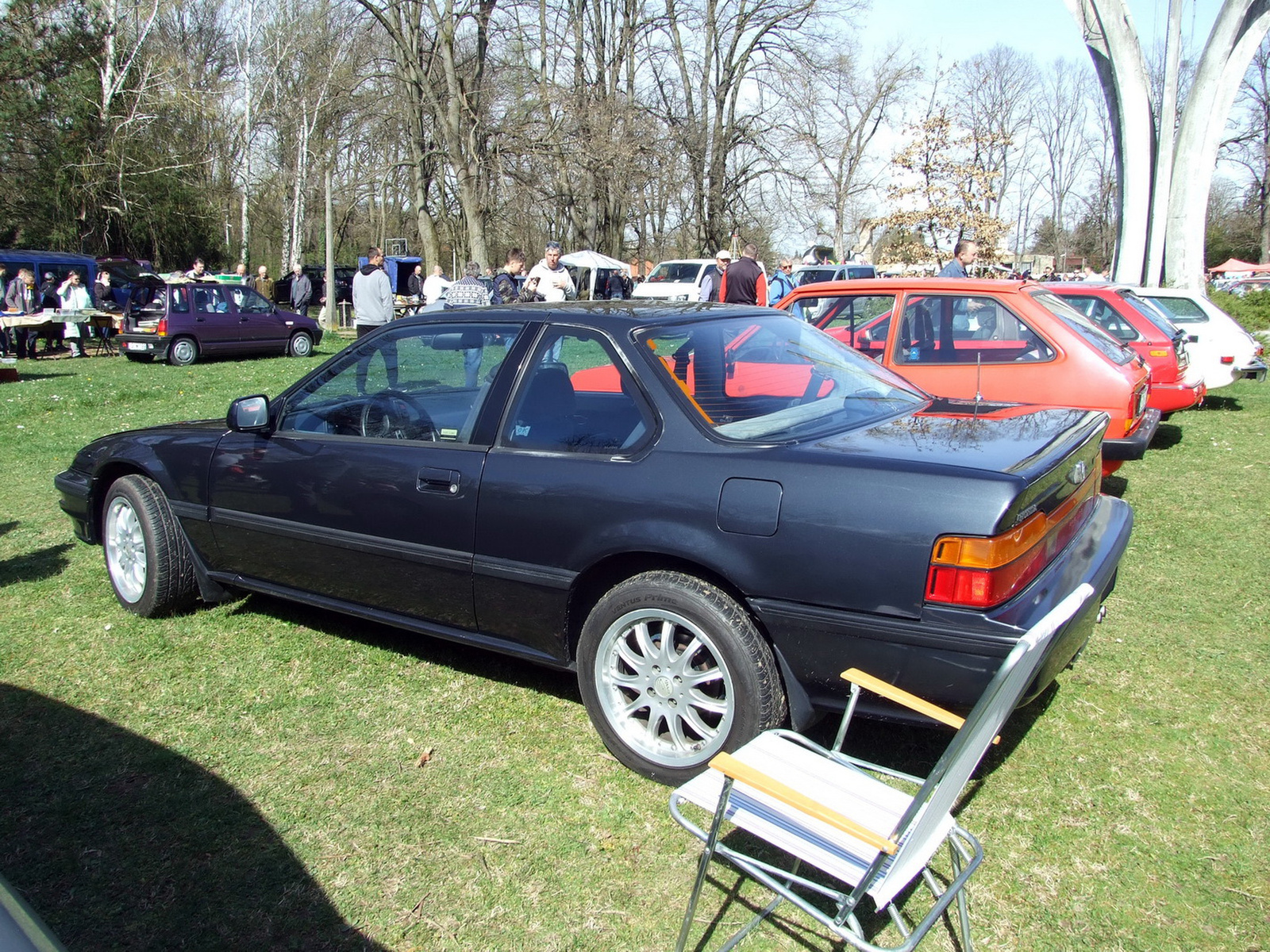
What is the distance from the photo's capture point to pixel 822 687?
115 inches

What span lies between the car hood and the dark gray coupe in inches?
0.6

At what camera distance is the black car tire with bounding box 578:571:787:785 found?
296 cm

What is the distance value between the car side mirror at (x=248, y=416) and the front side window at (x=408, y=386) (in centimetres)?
8

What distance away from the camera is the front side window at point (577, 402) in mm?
3340

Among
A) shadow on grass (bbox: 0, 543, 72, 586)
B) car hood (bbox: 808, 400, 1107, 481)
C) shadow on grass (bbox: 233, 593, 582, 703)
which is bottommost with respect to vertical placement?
shadow on grass (bbox: 233, 593, 582, 703)

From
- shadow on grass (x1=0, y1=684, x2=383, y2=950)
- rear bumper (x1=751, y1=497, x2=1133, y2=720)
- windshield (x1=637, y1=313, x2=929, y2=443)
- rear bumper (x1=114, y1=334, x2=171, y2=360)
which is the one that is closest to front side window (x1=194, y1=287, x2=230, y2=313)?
rear bumper (x1=114, y1=334, x2=171, y2=360)

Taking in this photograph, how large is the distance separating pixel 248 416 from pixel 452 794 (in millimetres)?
1895

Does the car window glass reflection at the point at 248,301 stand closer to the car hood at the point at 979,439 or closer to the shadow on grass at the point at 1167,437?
the shadow on grass at the point at 1167,437

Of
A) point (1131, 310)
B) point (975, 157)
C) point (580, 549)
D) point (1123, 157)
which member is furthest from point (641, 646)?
point (975, 157)

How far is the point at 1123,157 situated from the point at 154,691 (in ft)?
79.6

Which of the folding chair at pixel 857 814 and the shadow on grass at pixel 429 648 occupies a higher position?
the folding chair at pixel 857 814

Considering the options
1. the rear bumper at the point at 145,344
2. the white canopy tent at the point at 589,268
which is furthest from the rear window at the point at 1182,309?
the white canopy tent at the point at 589,268

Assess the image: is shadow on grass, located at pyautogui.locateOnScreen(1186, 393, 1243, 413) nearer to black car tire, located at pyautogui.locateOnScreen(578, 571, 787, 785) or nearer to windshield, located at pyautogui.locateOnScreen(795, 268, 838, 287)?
black car tire, located at pyautogui.locateOnScreen(578, 571, 787, 785)

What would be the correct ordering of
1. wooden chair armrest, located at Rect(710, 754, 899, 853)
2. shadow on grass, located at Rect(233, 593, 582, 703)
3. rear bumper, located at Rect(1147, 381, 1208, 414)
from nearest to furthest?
wooden chair armrest, located at Rect(710, 754, 899, 853) < shadow on grass, located at Rect(233, 593, 582, 703) < rear bumper, located at Rect(1147, 381, 1208, 414)
